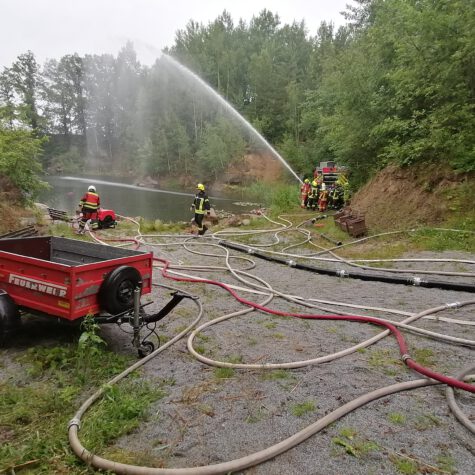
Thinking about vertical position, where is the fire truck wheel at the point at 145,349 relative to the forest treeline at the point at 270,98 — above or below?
below

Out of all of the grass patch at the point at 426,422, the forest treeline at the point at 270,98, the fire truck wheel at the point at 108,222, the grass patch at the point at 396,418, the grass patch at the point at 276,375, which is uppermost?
the forest treeline at the point at 270,98

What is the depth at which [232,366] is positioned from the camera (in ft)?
10.3

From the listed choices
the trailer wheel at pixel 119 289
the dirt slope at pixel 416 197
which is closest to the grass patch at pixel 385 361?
the trailer wheel at pixel 119 289

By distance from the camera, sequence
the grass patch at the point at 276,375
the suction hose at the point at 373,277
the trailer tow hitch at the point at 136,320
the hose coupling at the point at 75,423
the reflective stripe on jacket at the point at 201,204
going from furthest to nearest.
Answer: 1. the reflective stripe on jacket at the point at 201,204
2. the suction hose at the point at 373,277
3. the trailer tow hitch at the point at 136,320
4. the grass patch at the point at 276,375
5. the hose coupling at the point at 75,423

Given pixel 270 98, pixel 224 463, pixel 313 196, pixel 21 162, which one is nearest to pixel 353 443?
pixel 224 463

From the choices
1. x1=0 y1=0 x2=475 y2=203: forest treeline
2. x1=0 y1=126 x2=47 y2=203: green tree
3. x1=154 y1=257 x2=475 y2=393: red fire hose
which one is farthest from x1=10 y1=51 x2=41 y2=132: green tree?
x1=154 y1=257 x2=475 y2=393: red fire hose

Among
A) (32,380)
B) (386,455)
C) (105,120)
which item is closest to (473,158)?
(386,455)

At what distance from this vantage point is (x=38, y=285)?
3.34m

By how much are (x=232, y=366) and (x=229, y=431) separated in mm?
799

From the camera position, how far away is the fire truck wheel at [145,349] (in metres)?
3.38

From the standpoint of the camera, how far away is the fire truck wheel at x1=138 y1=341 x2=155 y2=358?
11.1ft

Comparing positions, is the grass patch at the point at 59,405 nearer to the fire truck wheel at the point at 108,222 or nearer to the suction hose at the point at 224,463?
the suction hose at the point at 224,463

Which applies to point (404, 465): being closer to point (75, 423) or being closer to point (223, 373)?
point (223, 373)

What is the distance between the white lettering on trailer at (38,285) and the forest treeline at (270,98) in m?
8.82
